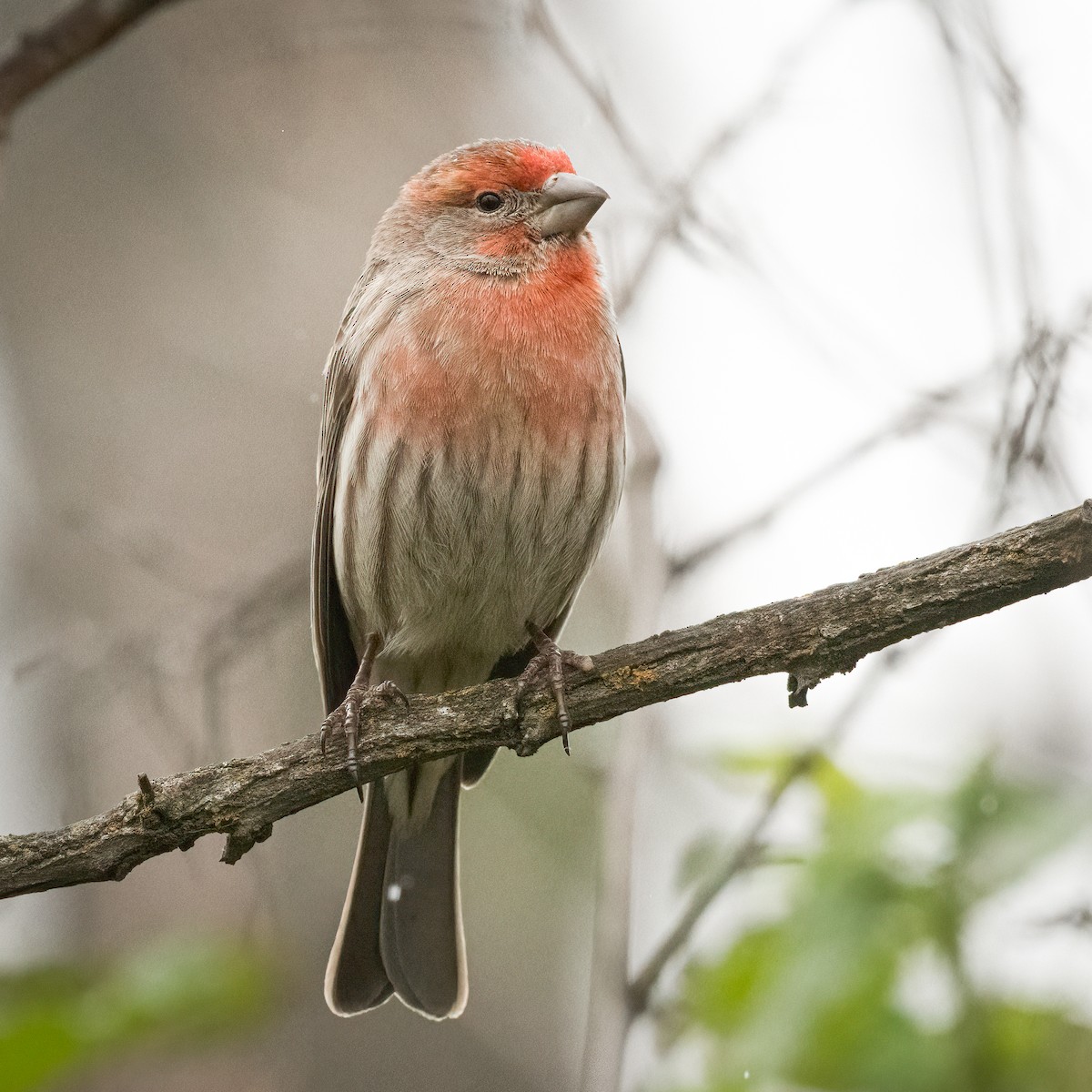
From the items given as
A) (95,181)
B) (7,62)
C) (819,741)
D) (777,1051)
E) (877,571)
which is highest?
(95,181)

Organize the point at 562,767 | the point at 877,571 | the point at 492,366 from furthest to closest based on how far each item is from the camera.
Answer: the point at 562,767, the point at 492,366, the point at 877,571

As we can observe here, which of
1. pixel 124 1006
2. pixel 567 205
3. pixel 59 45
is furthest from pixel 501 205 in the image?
pixel 124 1006

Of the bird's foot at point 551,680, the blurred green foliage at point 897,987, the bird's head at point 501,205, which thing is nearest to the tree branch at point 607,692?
the bird's foot at point 551,680

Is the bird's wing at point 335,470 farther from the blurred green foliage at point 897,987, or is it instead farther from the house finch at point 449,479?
the blurred green foliage at point 897,987

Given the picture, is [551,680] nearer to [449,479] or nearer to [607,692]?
[607,692]

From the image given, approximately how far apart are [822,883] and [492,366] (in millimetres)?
1826

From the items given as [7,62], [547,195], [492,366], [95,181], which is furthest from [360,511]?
[95,181]

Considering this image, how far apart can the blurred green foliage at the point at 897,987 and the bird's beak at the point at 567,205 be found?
2.32 metres

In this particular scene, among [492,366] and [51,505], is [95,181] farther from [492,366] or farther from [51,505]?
[492,366]

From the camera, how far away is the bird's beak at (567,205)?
4355 millimetres

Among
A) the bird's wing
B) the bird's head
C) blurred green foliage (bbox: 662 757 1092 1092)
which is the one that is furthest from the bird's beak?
blurred green foliage (bbox: 662 757 1092 1092)

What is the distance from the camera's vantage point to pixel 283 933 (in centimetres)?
453

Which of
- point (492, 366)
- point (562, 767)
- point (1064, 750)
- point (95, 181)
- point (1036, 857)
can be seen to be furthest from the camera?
point (95, 181)

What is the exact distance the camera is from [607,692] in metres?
3.39
